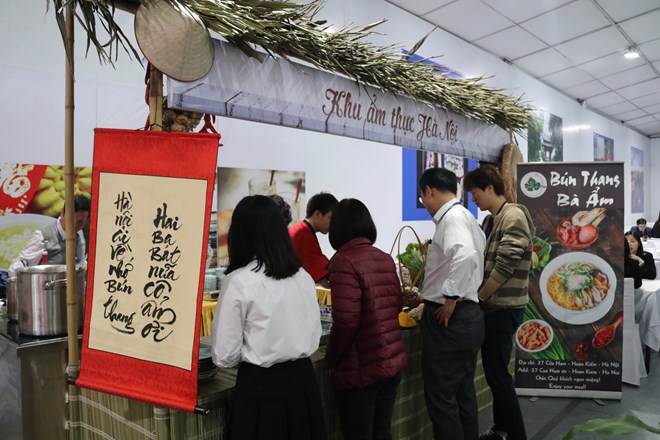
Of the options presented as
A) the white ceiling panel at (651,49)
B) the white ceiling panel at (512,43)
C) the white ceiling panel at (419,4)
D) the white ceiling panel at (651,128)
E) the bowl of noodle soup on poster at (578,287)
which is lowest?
the bowl of noodle soup on poster at (578,287)

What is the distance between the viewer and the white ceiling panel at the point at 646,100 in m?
9.58

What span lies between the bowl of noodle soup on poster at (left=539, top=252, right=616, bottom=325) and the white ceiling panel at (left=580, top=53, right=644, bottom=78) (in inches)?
188

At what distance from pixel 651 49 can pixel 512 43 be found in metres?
2.30

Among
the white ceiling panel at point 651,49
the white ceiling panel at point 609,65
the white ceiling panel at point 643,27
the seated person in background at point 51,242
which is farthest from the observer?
the white ceiling panel at point 609,65

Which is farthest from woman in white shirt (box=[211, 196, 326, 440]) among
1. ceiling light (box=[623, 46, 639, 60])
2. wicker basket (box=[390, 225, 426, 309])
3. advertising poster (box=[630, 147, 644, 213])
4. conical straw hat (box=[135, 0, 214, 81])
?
advertising poster (box=[630, 147, 644, 213])

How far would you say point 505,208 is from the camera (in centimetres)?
277

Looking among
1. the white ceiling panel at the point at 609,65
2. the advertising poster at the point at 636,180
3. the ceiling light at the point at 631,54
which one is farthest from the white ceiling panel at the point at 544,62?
the advertising poster at the point at 636,180

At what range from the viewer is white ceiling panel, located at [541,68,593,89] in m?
7.63

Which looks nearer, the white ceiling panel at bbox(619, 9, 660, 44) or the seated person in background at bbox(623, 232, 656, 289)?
the seated person in background at bbox(623, 232, 656, 289)

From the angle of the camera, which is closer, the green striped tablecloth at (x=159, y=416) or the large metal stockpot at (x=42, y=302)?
the green striped tablecloth at (x=159, y=416)

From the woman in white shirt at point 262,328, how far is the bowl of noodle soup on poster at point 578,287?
8.72 ft

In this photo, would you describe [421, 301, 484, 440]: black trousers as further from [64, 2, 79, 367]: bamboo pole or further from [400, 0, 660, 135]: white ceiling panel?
[400, 0, 660, 135]: white ceiling panel

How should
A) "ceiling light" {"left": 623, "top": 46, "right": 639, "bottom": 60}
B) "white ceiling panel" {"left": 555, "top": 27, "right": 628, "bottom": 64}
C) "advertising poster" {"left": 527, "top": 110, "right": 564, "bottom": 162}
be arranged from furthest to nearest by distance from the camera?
"advertising poster" {"left": 527, "top": 110, "right": 564, "bottom": 162}
"ceiling light" {"left": 623, "top": 46, "right": 639, "bottom": 60}
"white ceiling panel" {"left": 555, "top": 27, "right": 628, "bottom": 64}

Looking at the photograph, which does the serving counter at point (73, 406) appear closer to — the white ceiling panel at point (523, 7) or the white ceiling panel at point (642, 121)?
Result: the white ceiling panel at point (523, 7)
